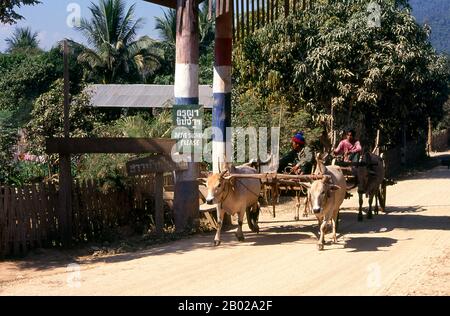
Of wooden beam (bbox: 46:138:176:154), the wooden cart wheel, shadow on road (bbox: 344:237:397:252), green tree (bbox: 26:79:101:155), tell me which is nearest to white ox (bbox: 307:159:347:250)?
shadow on road (bbox: 344:237:397:252)

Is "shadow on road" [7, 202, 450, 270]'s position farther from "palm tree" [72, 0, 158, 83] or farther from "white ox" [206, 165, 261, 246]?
"palm tree" [72, 0, 158, 83]

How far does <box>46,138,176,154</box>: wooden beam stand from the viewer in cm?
1229

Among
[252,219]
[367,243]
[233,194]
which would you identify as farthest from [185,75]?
[367,243]

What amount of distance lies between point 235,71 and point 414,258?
18038mm

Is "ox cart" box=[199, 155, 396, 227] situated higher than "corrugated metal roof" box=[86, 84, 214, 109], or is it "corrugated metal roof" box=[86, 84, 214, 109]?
"corrugated metal roof" box=[86, 84, 214, 109]

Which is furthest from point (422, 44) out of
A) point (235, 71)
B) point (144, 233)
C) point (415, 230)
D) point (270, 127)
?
point (144, 233)

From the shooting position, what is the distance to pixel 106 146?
12617 mm

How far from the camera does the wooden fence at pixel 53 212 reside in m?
11.6

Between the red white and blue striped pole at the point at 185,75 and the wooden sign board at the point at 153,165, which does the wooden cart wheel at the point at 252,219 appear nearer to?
the red white and blue striped pole at the point at 185,75

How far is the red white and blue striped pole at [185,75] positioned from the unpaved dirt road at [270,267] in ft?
2.36

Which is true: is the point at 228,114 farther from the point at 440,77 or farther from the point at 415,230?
the point at 440,77

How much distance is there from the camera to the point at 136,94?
38250 millimetres

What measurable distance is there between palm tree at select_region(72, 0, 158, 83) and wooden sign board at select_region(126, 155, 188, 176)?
26.4 m

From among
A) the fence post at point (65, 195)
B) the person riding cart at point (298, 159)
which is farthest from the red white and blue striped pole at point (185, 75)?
the fence post at point (65, 195)
